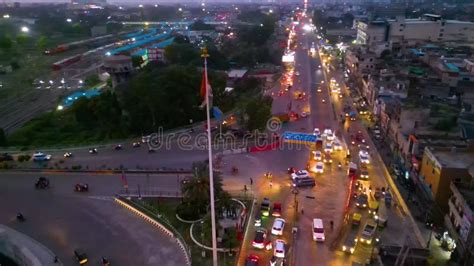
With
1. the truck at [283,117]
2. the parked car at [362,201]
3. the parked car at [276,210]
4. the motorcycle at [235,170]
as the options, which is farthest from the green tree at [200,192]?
the truck at [283,117]

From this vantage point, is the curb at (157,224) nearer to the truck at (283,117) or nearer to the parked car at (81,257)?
the parked car at (81,257)

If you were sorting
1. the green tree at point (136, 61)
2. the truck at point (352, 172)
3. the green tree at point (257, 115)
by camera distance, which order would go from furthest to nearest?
the green tree at point (136, 61) → the green tree at point (257, 115) → the truck at point (352, 172)

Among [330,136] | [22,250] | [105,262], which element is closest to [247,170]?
[330,136]

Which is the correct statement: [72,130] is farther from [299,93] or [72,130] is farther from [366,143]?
[366,143]

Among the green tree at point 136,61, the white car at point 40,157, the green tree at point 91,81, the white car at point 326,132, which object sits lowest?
the green tree at point 91,81

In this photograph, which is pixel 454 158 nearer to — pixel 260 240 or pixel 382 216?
pixel 382 216

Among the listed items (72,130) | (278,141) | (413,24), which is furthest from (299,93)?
(413,24)

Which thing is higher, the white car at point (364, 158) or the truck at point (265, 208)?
the white car at point (364, 158)
